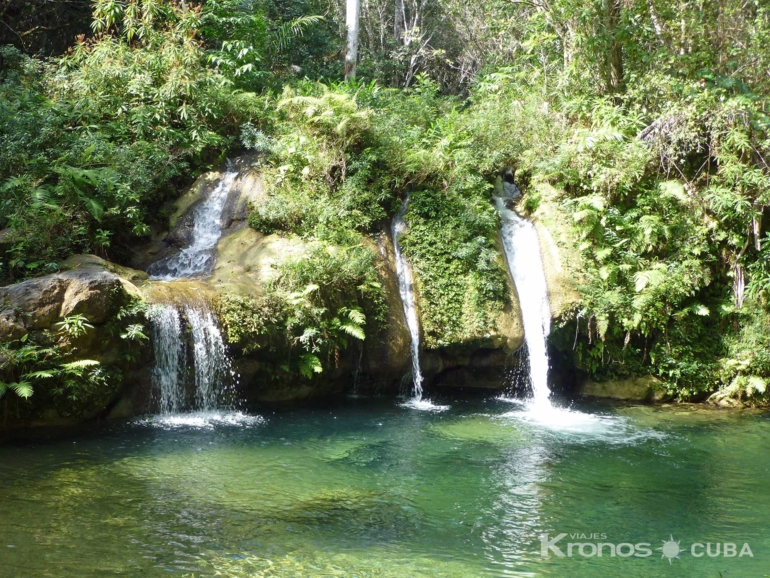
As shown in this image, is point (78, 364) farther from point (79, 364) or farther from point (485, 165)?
point (485, 165)

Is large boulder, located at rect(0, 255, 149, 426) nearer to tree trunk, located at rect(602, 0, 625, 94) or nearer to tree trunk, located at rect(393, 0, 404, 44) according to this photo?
tree trunk, located at rect(602, 0, 625, 94)

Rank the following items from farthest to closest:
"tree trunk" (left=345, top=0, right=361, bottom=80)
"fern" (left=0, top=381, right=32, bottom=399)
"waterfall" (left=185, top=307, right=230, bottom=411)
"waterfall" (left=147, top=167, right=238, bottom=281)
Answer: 1. "tree trunk" (left=345, top=0, right=361, bottom=80)
2. "waterfall" (left=147, top=167, right=238, bottom=281)
3. "waterfall" (left=185, top=307, right=230, bottom=411)
4. "fern" (left=0, top=381, right=32, bottom=399)

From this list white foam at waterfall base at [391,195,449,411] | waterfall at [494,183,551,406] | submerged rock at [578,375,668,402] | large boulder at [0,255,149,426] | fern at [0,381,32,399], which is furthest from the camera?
submerged rock at [578,375,668,402]

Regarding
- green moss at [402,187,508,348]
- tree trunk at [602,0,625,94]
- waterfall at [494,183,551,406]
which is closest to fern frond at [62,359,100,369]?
green moss at [402,187,508,348]

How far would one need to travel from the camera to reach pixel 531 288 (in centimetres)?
1403

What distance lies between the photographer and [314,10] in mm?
22828

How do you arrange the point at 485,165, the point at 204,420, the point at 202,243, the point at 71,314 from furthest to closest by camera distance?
the point at 485,165
the point at 202,243
the point at 204,420
the point at 71,314

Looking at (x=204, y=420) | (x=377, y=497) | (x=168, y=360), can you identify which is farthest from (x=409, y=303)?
(x=377, y=497)

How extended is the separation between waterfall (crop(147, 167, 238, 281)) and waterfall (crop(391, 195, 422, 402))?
3589 mm

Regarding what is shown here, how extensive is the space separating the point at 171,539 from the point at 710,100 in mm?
12963

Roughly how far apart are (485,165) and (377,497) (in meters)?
9.57

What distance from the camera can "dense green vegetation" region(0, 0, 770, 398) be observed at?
42.8 feet

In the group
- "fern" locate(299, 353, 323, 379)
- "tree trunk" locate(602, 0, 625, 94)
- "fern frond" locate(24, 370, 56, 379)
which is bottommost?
"fern" locate(299, 353, 323, 379)

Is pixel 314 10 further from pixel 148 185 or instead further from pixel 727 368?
pixel 727 368
